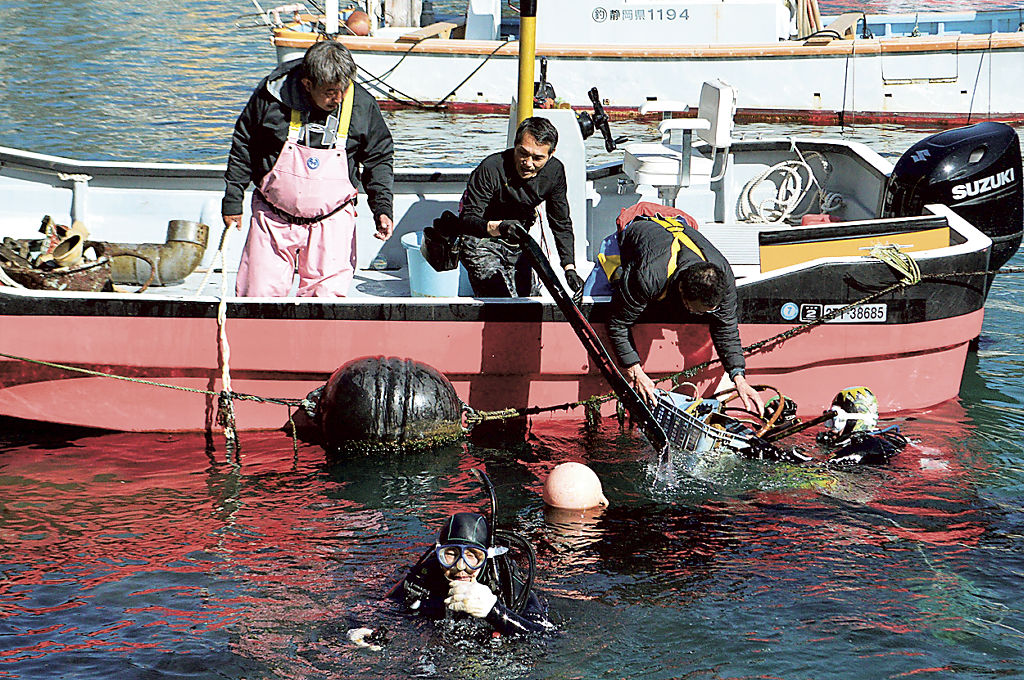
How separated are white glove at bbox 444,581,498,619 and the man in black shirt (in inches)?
106

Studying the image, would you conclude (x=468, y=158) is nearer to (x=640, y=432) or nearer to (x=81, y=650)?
(x=640, y=432)

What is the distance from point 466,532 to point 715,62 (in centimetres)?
1531

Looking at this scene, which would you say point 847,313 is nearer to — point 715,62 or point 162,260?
point 162,260

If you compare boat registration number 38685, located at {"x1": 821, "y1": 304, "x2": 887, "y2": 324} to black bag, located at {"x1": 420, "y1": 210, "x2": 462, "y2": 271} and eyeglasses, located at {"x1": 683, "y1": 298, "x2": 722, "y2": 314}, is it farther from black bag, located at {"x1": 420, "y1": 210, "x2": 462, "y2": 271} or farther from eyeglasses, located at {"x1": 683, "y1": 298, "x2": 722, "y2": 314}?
black bag, located at {"x1": 420, "y1": 210, "x2": 462, "y2": 271}

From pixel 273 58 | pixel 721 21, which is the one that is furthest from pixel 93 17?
pixel 721 21

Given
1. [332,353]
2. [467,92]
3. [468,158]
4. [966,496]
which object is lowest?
[966,496]

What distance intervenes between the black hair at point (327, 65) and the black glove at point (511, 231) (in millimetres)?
1387

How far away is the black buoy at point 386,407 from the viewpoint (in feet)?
22.3

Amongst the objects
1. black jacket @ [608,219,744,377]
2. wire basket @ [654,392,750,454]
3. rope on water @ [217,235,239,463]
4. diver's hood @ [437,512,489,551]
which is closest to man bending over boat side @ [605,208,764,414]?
black jacket @ [608,219,744,377]

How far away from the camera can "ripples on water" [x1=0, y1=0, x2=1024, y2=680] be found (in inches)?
199

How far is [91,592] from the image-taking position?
5.46m

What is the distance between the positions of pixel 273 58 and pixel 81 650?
66.6 ft

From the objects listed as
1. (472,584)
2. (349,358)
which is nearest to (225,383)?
(349,358)

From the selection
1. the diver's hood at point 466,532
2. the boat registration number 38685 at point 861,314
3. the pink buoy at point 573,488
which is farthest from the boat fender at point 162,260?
the boat registration number 38685 at point 861,314
